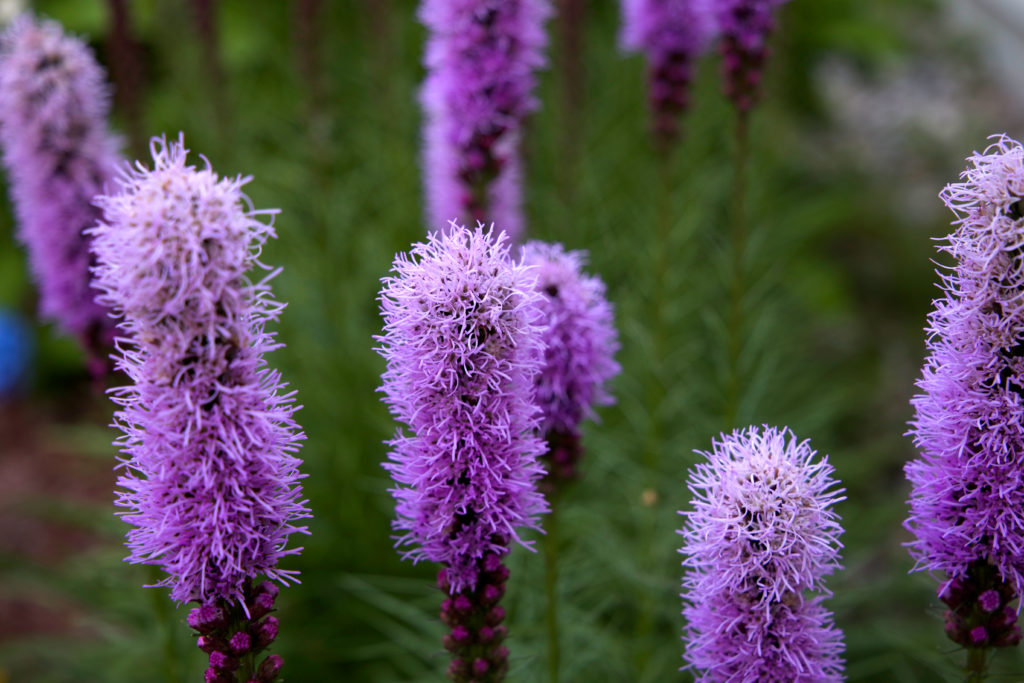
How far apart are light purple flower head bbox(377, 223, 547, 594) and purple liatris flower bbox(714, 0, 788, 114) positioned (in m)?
1.80

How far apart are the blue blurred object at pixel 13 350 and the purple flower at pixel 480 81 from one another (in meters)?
4.07

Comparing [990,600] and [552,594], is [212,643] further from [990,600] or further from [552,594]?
[990,600]

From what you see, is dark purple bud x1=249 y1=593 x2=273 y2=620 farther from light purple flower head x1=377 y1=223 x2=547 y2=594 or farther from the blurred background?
the blurred background

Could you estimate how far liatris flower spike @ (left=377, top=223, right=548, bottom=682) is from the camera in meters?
1.68

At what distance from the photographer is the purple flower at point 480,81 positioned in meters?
2.84

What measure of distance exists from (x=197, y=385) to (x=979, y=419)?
130 cm

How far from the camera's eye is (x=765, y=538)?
1619 mm

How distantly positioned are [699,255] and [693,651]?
4.25 metres

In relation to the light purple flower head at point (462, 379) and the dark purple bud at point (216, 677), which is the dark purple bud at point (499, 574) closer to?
the light purple flower head at point (462, 379)

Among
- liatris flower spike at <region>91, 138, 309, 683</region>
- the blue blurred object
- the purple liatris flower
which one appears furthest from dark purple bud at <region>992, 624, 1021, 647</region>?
the blue blurred object

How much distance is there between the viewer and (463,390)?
5.56 ft

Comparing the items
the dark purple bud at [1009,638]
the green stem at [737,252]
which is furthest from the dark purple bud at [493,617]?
the green stem at [737,252]

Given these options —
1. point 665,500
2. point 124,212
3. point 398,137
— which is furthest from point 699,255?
point 124,212

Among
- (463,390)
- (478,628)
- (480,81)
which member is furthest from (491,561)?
(480,81)
